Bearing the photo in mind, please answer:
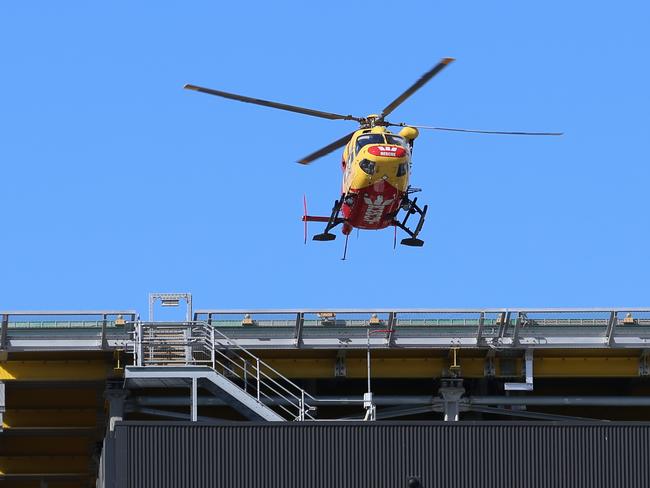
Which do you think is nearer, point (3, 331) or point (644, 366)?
point (3, 331)

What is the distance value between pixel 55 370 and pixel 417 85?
1581 cm

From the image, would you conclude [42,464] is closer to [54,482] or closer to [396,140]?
[54,482]

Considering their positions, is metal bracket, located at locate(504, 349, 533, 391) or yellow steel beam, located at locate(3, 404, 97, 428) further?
yellow steel beam, located at locate(3, 404, 97, 428)

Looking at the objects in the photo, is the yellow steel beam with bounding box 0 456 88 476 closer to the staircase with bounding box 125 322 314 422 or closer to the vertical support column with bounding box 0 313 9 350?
the vertical support column with bounding box 0 313 9 350

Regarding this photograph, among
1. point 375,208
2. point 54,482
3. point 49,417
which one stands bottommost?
point 54,482

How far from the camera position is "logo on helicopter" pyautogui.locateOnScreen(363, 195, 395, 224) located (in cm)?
6219

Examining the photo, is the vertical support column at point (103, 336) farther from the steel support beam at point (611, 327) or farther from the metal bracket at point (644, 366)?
the metal bracket at point (644, 366)

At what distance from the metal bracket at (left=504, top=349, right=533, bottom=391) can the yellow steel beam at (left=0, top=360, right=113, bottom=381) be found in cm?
1193

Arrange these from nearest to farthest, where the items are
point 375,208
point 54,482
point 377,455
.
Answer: point 377,455 < point 375,208 < point 54,482

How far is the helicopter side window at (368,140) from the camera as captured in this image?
61.7 metres

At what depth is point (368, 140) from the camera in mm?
62000

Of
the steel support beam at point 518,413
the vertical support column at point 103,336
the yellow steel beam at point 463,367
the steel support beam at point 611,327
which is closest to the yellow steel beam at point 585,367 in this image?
the yellow steel beam at point 463,367

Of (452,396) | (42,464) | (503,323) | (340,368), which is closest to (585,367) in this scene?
(503,323)

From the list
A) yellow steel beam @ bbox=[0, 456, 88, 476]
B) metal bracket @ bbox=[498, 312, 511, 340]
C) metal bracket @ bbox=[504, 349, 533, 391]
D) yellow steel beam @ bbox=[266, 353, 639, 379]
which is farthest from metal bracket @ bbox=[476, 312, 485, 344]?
yellow steel beam @ bbox=[0, 456, 88, 476]
